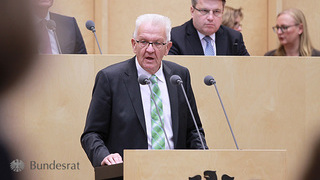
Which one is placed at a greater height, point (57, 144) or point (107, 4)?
point (107, 4)

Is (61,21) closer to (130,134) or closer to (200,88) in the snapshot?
(200,88)

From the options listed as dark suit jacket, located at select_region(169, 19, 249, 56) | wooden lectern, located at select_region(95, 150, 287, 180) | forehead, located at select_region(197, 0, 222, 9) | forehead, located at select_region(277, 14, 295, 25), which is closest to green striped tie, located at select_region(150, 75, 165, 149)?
wooden lectern, located at select_region(95, 150, 287, 180)

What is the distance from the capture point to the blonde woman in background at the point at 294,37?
4.14m

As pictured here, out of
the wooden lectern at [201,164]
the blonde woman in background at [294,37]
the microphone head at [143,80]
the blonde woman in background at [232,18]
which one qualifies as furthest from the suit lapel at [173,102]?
the blonde woman in background at [232,18]

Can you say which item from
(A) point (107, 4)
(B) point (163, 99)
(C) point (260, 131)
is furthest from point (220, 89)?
(A) point (107, 4)

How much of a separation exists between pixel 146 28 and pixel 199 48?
115cm

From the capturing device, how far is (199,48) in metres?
3.70

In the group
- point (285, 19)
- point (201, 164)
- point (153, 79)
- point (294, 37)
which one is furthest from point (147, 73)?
point (285, 19)

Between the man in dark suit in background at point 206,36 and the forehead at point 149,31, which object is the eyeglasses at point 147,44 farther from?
the man in dark suit in background at point 206,36

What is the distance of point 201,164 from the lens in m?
1.81

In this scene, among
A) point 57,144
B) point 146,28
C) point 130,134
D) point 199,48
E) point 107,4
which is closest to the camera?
point 130,134

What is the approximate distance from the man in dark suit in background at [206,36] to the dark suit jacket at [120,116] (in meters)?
1.20

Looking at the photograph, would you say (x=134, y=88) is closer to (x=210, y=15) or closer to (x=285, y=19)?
(x=210, y=15)

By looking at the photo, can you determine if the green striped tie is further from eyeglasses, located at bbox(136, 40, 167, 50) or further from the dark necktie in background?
the dark necktie in background
